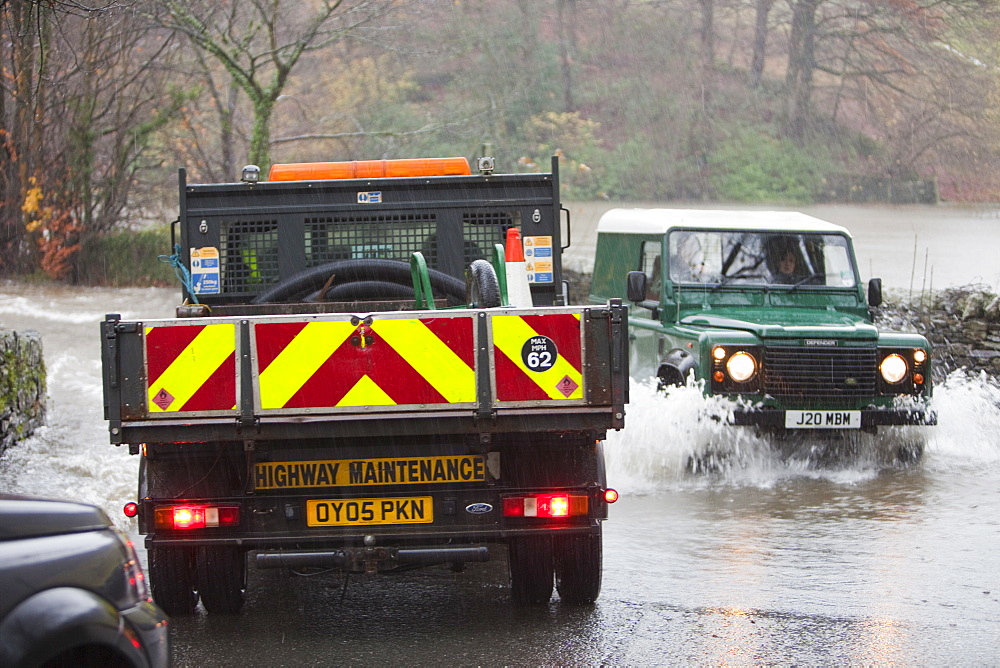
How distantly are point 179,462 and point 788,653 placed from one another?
2756mm

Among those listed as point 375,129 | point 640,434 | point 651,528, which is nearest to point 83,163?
point 375,129

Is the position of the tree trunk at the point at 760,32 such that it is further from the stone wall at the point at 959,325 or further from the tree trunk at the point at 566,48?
the stone wall at the point at 959,325

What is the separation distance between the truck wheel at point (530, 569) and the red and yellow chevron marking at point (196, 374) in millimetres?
1552

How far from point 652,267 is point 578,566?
20.5ft

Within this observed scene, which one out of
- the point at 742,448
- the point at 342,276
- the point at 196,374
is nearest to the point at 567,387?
the point at 196,374

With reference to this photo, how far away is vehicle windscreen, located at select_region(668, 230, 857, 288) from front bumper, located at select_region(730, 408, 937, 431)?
5.91 ft

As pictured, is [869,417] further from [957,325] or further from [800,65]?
[800,65]

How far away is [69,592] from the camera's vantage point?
3.57 m

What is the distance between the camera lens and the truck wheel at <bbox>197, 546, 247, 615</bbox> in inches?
240

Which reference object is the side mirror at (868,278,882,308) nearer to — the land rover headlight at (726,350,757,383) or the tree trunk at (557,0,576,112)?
the land rover headlight at (726,350,757,383)

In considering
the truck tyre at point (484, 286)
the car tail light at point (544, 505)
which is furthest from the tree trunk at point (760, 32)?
the car tail light at point (544, 505)

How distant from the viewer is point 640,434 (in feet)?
35.3

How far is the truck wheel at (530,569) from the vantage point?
20.2 feet

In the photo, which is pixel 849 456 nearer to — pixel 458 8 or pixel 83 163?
pixel 458 8
